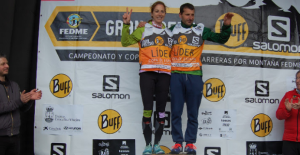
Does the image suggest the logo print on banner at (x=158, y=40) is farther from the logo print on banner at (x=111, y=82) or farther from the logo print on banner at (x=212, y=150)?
the logo print on banner at (x=212, y=150)

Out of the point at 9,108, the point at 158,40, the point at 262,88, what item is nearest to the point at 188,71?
the point at 158,40

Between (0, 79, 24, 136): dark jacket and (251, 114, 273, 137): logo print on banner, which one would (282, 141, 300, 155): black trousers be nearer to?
(251, 114, 273, 137): logo print on banner

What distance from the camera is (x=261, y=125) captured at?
12.5 feet

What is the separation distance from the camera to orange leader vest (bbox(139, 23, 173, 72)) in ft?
9.61

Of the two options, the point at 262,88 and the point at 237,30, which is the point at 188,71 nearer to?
the point at 237,30

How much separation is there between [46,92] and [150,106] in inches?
61.5

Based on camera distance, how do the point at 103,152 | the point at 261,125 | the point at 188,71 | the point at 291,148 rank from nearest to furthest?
the point at 188,71
the point at 291,148
the point at 103,152
the point at 261,125

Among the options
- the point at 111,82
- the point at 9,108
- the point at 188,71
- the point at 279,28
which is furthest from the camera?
the point at 279,28

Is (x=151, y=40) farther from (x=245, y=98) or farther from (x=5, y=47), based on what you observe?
(x=5, y=47)

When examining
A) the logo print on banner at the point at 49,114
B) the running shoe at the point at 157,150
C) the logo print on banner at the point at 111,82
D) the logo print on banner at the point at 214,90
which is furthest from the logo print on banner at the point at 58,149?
the logo print on banner at the point at 214,90

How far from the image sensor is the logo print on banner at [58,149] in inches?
142

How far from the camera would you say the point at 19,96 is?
2980 millimetres

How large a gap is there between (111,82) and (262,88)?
2.12 meters

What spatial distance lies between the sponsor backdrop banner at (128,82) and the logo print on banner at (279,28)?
15 millimetres
